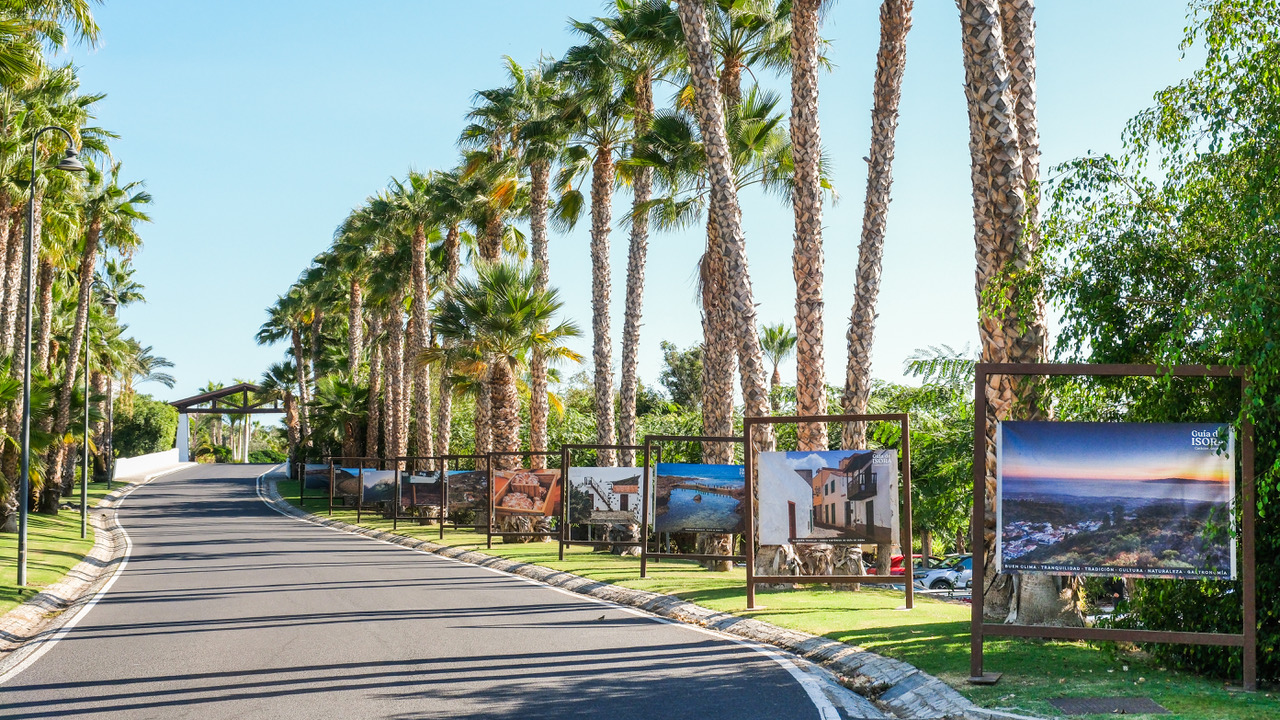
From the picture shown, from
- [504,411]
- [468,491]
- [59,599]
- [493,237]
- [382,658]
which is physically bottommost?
[59,599]

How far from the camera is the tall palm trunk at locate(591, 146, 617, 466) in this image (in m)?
28.4

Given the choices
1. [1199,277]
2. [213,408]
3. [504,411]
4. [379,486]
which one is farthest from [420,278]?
[213,408]

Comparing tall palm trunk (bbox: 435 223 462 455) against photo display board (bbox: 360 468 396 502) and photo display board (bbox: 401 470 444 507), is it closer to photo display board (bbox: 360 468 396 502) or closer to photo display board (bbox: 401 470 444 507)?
photo display board (bbox: 360 468 396 502)

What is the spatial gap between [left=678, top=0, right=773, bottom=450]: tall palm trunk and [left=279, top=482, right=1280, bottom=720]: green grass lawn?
11.4 ft

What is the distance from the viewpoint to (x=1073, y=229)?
9852 millimetres

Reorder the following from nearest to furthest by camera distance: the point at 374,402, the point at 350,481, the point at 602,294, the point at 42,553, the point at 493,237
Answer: the point at 42,553
the point at 602,294
the point at 493,237
the point at 350,481
the point at 374,402

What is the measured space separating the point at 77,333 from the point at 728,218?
33.5 meters

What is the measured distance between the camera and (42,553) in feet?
80.3

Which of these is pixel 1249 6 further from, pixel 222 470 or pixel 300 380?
pixel 222 470

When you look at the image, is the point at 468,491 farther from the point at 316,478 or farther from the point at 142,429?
the point at 142,429

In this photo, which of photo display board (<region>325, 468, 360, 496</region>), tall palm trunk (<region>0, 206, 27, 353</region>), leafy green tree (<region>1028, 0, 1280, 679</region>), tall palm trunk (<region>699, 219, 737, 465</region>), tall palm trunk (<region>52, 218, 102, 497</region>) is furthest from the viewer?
photo display board (<region>325, 468, 360, 496</region>)

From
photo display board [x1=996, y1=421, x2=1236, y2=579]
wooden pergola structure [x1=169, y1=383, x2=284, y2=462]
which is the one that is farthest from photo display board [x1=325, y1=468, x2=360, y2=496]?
wooden pergola structure [x1=169, y1=383, x2=284, y2=462]

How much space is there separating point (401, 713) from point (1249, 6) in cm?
916

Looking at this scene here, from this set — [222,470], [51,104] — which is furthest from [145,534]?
[222,470]
